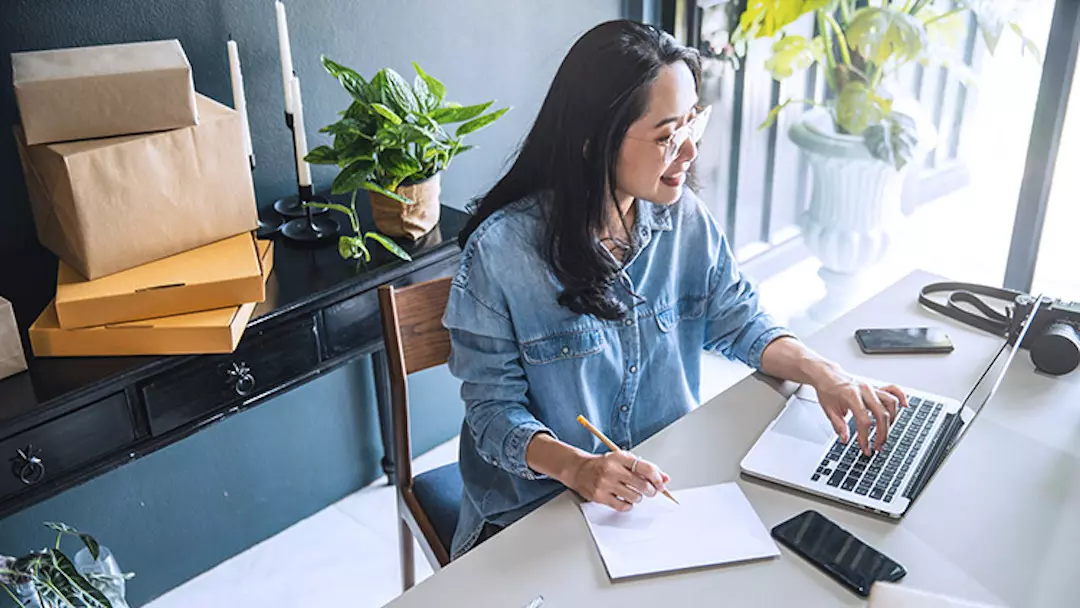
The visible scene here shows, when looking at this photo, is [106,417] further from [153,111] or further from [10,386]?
[153,111]

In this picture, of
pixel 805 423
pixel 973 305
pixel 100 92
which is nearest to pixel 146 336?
pixel 100 92

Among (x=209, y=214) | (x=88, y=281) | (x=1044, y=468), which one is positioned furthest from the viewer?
(x=209, y=214)

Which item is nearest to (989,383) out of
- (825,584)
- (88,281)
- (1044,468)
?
(1044,468)

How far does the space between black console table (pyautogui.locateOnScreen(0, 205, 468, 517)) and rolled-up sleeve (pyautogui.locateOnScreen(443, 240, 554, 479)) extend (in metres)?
0.41

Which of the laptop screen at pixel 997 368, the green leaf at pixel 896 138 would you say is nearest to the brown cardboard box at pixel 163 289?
the laptop screen at pixel 997 368

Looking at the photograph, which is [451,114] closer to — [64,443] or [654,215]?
[654,215]

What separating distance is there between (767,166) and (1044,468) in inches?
80.4

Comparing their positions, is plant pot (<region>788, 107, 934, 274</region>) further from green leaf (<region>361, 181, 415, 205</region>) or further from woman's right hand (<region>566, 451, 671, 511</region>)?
woman's right hand (<region>566, 451, 671, 511</region>)

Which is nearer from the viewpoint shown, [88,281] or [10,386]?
[10,386]

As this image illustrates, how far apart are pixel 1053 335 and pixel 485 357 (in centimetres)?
87

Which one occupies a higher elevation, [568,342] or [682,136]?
[682,136]

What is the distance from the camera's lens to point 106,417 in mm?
1502

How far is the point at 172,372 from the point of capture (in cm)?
156

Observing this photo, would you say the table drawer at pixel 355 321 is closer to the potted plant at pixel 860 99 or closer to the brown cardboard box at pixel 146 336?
the brown cardboard box at pixel 146 336
